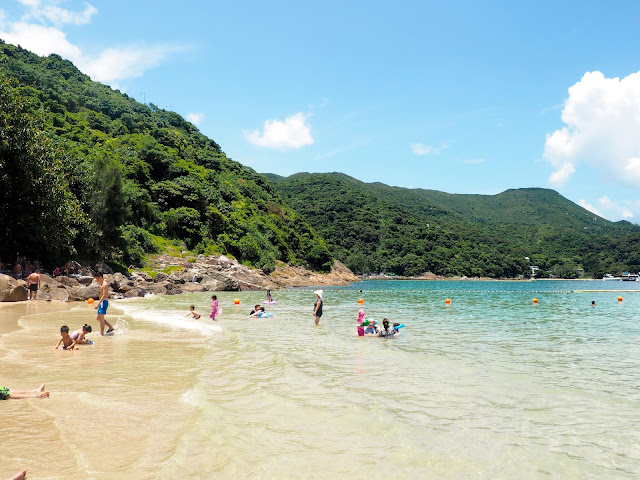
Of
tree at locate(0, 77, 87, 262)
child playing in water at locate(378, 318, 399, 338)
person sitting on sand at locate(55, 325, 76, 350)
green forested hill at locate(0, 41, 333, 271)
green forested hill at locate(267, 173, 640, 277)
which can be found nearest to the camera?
person sitting on sand at locate(55, 325, 76, 350)

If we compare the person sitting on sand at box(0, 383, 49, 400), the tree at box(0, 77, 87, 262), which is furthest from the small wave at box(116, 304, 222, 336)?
the tree at box(0, 77, 87, 262)

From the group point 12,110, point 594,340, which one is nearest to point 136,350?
point 594,340

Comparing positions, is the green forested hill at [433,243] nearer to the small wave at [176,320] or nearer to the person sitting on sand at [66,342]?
the small wave at [176,320]

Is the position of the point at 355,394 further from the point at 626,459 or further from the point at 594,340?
the point at 594,340

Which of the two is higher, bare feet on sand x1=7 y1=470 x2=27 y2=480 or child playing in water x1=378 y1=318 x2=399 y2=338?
bare feet on sand x1=7 y1=470 x2=27 y2=480

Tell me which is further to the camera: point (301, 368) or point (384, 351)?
point (384, 351)

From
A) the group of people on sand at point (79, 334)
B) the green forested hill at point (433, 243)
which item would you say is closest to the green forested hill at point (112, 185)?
the group of people on sand at point (79, 334)

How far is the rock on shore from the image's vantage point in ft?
91.9

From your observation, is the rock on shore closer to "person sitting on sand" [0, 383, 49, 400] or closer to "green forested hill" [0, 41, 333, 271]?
"green forested hill" [0, 41, 333, 271]

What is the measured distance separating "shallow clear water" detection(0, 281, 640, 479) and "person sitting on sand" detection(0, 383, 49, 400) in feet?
0.77

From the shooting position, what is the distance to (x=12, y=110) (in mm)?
29109

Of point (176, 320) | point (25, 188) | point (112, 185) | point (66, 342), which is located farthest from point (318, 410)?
point (112, 185)

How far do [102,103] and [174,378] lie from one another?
110 metres

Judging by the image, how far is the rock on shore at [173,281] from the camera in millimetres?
28000
